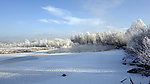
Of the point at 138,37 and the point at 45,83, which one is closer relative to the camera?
the point at 45,83

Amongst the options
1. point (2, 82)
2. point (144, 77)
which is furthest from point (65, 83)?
point (144, 77)

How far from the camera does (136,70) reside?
8070 millimetres

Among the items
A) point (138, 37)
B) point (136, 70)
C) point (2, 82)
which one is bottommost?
point (2, 82)

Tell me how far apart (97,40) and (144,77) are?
57.2 meters

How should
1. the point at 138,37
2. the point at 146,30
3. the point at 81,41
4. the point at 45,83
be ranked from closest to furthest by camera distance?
1. the point at 45,83
2. the point at 146,30
3. the point at 138,37
4. the point at 81,41

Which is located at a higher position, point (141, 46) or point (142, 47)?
point (141, 46)

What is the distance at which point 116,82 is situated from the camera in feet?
21.4

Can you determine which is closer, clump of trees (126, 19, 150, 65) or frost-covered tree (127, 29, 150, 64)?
frost-covered tree (127, 29, 150, 64)

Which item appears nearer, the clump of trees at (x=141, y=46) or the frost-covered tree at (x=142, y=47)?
the frost-covered tree at (x=142, y=47)

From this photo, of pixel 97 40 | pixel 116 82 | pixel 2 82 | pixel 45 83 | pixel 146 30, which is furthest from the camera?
pixel 97 40

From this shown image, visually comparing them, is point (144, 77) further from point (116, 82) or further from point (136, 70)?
point (116, 82)

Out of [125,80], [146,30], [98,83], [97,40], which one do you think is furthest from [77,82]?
[97,40]

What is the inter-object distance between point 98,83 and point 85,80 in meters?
0.98

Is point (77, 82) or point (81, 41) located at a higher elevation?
point (81, 41)
